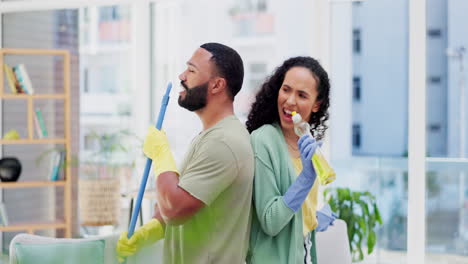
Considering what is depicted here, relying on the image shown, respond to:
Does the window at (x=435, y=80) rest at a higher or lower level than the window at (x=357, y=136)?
higher

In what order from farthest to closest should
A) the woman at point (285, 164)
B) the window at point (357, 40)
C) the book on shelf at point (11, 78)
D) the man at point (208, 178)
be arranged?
the book on shelf at point (11, 78)
the window at point (357, 40)
the woman at point (285, 164)
the man at point (208, 178)

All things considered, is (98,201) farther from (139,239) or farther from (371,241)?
(139,239)

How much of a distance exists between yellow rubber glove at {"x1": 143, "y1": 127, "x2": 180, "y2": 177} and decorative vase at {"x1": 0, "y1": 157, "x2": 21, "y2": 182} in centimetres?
284

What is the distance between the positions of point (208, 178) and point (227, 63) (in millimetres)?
278

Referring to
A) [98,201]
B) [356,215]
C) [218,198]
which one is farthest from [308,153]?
[98,201]

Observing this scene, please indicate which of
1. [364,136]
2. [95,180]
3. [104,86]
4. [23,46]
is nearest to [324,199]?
[364,136]

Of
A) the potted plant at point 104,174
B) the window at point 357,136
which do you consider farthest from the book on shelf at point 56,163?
the window at point 357,136

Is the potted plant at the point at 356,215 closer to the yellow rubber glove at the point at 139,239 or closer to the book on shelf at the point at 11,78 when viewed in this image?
the yellow rubber glove at the point at 139,239

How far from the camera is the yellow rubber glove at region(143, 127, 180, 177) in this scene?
1380mm

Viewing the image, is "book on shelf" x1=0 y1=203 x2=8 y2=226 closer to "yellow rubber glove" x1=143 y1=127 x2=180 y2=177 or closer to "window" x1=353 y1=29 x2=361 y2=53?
"window" x1=353 y1=29 x2=361 y2=53

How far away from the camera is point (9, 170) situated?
13.1 ft

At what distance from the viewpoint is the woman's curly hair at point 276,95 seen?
5.30ft

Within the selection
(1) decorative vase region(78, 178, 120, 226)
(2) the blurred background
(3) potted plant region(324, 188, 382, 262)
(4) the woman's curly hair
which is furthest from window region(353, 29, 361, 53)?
(4) the woman's curly hair

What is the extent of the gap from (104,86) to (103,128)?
1.01 feet
